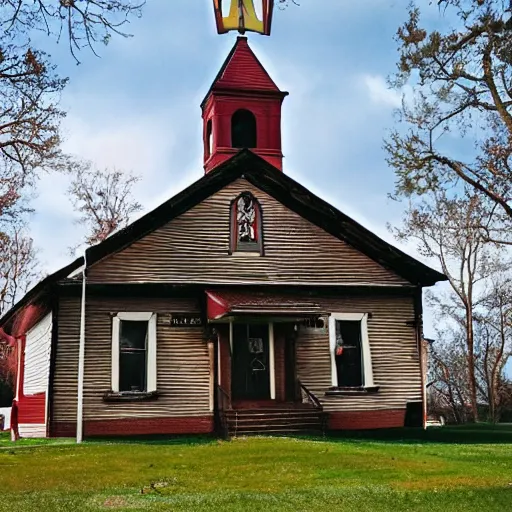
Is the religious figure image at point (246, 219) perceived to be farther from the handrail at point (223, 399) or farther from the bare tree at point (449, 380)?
the bare tree at point (449, 380)

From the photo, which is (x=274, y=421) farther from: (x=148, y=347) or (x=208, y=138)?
(x=208, y=138)

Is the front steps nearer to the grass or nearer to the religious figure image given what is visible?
the grass

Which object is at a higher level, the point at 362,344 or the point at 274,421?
the point at 362,344

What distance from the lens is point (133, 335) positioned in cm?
2128

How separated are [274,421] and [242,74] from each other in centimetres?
Answer: 1179

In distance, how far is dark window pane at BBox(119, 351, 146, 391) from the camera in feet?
69.1

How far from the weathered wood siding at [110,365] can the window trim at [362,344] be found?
3.44 meters

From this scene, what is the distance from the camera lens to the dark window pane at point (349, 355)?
73.9ft

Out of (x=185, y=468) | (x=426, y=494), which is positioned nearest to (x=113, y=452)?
(x=185, y=468)

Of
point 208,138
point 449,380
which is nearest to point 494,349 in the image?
point 449,380

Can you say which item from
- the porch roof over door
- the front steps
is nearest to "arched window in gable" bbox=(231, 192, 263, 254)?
the porch roof over door

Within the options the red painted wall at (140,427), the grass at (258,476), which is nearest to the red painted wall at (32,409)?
the red painted wall at (140,427)

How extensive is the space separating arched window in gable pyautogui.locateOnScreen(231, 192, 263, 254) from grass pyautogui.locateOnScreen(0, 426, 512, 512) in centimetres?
584

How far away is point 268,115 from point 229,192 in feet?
14.6
